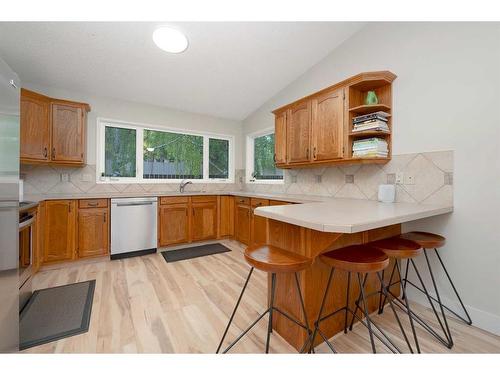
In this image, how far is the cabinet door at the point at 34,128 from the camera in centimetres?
252

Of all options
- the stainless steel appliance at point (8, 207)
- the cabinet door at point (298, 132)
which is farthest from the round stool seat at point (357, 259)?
the stainless steel appliance at point (8, 207)

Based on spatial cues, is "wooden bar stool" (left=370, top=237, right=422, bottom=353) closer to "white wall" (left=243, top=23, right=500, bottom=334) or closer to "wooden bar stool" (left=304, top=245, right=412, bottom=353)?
"wooden bar stool" (left=304, top=245, right=412, bottom=353)

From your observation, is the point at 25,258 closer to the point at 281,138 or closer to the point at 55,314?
the point at 55,314

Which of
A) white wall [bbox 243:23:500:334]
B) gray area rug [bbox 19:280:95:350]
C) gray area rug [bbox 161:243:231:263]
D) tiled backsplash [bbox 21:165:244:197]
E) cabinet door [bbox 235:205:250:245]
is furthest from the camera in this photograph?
cabinet door [bbox 235:205:250:245]

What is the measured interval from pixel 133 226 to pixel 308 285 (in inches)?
99.5

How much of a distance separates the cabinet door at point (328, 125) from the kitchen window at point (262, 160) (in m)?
1.22

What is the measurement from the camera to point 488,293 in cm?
167

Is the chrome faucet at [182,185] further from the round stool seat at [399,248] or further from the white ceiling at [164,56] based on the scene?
the round stool seat at [399,248]

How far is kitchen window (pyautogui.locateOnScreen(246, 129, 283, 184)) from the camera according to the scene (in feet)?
12.8

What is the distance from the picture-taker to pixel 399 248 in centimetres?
147

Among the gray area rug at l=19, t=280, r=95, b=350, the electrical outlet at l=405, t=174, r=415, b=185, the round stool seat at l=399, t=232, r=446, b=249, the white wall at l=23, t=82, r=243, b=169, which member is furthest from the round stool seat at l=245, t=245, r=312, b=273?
the white wall at l=23, t=82, r=243, b=169

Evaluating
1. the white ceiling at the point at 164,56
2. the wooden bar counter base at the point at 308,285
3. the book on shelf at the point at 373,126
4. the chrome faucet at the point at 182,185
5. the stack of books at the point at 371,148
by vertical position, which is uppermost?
the white ceiling at the point at 164,56

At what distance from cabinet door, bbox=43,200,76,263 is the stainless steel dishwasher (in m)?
0.42
